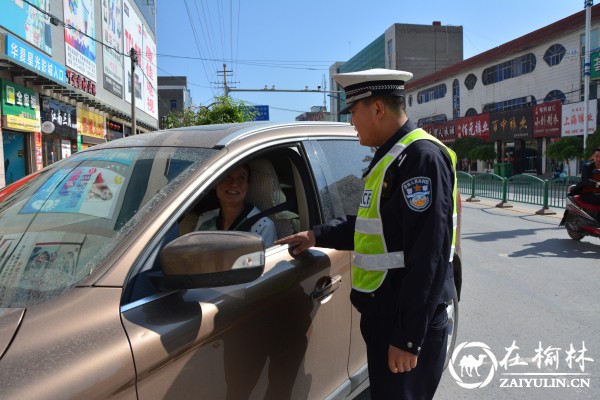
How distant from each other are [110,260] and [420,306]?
1062 mm

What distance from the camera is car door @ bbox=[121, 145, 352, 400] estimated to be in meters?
1.37

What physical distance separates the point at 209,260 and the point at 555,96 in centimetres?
3657

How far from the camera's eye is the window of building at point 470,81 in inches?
1669

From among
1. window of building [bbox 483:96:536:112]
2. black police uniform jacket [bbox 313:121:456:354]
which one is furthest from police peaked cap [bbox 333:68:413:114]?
window of building [bbox 483:96:536:112]

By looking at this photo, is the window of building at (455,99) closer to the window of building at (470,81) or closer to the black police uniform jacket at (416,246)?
the window of building at (470,81)

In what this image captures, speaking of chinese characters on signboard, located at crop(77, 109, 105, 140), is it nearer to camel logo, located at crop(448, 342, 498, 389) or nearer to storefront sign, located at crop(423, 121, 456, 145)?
camel logo, located at crop(448, 342, 498, 389)

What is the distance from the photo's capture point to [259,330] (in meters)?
1.71

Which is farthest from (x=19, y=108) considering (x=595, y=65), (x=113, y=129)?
(x=595, y=65)

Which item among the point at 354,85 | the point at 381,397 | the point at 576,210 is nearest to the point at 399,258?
the point at 381,397

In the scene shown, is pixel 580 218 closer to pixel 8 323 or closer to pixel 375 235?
pixel 375 235

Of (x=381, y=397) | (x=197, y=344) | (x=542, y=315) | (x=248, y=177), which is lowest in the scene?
(x=542, y=315)

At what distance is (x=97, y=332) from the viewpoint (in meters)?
1.26

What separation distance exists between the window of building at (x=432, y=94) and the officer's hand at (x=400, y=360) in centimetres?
4898

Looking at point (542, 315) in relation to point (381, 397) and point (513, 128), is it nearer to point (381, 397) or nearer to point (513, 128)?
point (381, 397)
